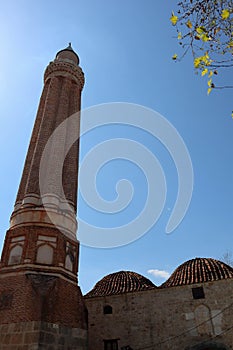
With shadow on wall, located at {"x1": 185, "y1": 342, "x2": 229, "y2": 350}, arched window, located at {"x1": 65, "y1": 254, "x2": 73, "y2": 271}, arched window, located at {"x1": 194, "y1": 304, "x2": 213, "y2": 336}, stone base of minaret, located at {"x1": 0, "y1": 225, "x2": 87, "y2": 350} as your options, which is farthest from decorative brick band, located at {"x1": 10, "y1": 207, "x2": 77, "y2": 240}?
shadow on wall, located at {"x1": 185, "y1": 342, "x2": 229, "y2": 350}

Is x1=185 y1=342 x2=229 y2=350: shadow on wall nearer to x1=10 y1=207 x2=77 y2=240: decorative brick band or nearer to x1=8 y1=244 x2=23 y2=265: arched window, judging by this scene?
x1=10 y1=207 x2=77 y2=240: decorative brick band

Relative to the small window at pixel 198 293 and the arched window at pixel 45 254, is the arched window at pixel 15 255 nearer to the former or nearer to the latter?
the arched window at pixel 45 254

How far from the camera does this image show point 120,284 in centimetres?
1380

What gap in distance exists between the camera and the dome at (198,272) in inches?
482

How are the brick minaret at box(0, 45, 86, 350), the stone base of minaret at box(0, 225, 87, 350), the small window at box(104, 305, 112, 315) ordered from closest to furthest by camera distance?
the stone base of minaret at box(0, 225, 87, 350)
the brick minaret at box(0, 45, 86, 350)
the small window at box(104, 305, 112, 315)

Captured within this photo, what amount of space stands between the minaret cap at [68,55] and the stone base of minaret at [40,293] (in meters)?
9.23

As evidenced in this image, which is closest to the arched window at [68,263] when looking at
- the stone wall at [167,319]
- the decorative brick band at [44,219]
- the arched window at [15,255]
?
the decorative brick band at [44,219]

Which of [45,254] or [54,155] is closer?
[45,254]

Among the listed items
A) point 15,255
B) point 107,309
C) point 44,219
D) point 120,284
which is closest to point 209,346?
point 107,309

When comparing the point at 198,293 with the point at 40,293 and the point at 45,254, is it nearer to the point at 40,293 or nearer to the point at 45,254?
the point at 45,254

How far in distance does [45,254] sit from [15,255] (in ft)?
2.69

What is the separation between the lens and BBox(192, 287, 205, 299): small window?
11.9 meters

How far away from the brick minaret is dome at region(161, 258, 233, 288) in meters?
5.06

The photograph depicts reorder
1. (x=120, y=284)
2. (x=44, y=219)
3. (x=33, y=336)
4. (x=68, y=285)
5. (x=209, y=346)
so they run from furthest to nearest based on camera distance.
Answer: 1. (x=120, y=284)
2. (x=209, y=346)
3. (x=44, y=219)
4. (x=68, y=285)
5. (x=33, y=336)
